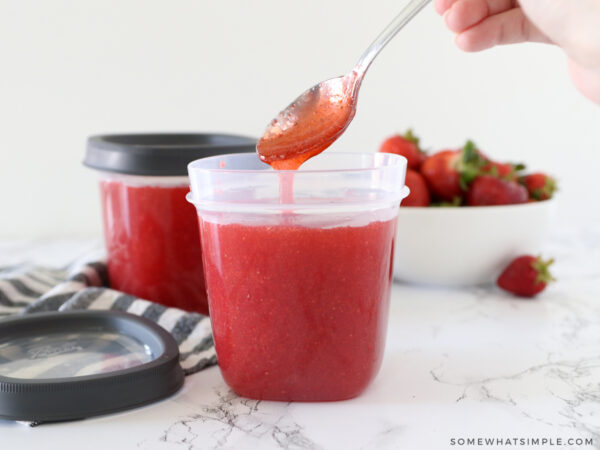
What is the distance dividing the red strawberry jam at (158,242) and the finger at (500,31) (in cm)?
48

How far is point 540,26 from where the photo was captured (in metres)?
0.75

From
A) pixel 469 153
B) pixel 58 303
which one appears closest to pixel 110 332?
pixel 58 303

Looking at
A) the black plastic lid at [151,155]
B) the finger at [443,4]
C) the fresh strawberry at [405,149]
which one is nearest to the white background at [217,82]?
the fresh strawberry at [405,149]

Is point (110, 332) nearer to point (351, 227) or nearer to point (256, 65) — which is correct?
point (351, 227)

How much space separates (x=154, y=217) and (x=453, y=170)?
585mm

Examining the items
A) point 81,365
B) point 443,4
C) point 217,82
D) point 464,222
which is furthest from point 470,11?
point 217,82

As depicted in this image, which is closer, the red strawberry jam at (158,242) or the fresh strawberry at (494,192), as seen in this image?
the red strawberry jam at (158,242)

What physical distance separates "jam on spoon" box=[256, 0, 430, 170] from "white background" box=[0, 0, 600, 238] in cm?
94

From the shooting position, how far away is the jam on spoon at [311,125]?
2.88 feet

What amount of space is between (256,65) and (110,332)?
1012mm

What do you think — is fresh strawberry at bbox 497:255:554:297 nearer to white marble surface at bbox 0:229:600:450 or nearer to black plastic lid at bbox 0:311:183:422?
white marble surface at bbox 0:229:600:450

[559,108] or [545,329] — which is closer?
[545,329]

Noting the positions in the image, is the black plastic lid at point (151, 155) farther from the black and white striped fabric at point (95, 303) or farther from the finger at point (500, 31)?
the finger at point (500, 31)

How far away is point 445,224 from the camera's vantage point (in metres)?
1.29
